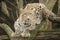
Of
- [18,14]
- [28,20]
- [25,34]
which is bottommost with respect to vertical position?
[18,14]

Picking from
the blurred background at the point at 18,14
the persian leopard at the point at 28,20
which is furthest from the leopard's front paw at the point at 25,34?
the blurred background at the point at 18,14

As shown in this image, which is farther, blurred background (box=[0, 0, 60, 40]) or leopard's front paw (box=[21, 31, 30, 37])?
blurred background (box=[0, 0, 60, 40])

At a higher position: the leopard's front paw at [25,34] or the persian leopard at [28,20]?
the persian leopard at [28,20]

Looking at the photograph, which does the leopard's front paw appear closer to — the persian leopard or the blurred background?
the persian leopard

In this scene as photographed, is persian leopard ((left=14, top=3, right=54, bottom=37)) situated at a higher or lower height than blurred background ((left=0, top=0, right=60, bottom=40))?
higher

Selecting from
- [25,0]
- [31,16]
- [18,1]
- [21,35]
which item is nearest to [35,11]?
[31,16]

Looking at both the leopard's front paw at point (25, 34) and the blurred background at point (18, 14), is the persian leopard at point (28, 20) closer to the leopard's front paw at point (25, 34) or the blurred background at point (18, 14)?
the leopard's front paw at point (25, 34)

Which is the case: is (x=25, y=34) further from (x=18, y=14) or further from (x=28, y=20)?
(x=18, y=14)

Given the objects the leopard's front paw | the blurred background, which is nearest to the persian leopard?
the leopard's front paw

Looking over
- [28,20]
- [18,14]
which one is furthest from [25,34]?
[18,14]

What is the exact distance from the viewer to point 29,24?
3.25 metres

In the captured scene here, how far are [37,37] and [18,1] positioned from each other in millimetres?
2748

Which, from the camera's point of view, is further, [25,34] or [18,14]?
[18,14]

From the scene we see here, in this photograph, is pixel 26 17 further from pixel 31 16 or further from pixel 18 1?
pixel 18 1
